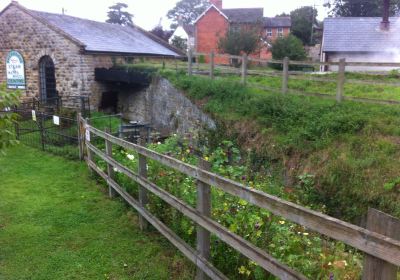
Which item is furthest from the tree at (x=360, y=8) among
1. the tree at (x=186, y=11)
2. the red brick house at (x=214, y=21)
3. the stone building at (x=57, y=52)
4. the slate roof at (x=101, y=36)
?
the tree at (x=186, y=11)

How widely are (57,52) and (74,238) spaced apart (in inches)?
576

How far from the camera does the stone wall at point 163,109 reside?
12.4 m

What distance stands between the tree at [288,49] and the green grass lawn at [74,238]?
18.6 m

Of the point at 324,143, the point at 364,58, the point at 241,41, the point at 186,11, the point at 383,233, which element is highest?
A: the point at 186,11

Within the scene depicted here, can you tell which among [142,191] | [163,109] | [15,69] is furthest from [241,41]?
[142,191]

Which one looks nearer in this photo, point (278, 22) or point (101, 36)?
point (101, 36)

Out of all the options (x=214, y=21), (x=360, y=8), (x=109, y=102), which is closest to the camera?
(x=109, y=102)

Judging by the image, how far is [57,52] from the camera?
58.1ft

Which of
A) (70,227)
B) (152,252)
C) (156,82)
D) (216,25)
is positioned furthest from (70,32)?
(216,25)

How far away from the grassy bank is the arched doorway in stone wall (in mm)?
10594

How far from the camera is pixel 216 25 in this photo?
3728 cm

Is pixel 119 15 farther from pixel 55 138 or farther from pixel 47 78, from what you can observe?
pixel 55 138

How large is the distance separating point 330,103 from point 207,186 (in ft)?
23.0

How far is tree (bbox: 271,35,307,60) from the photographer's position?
76.9 feet
